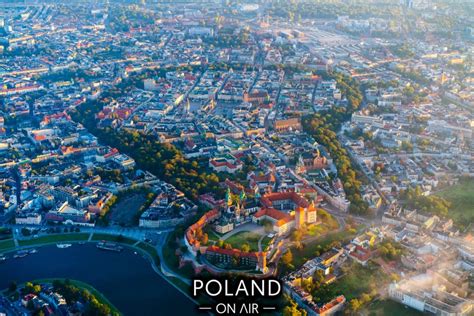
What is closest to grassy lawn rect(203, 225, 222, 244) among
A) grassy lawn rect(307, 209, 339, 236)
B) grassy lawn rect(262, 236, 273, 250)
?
grassy lawn rect(262, 236, 273, 250)

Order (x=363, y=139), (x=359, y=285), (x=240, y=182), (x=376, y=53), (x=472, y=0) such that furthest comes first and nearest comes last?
(x=472, y=0), (x=376, y=53), (x=363, y=139), (x=240, y=182), (x=359, y=285)

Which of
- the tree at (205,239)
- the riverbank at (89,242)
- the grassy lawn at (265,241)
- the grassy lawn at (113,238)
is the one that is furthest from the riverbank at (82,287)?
the grassy lawn at (265,241)

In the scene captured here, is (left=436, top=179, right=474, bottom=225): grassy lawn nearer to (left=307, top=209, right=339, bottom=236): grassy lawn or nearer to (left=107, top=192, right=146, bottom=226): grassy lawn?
(left=307, top=209, right=339, bottom=236): grassy lawn

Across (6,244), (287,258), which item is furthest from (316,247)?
(6,244)

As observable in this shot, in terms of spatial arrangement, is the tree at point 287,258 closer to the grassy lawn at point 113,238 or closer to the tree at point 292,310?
the tree at point 292,310

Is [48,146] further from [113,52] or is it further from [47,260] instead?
[113,52]

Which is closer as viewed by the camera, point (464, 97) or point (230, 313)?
point (230, 313)

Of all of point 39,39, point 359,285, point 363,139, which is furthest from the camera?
point 39,39

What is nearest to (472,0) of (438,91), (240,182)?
(438,91)
